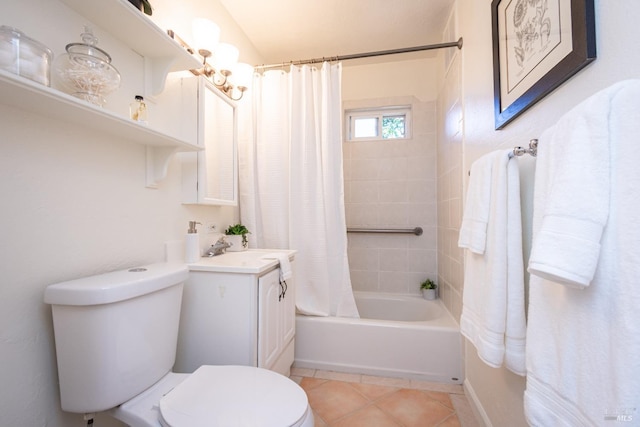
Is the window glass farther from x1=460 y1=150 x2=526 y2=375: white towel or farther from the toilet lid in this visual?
the toilet lid

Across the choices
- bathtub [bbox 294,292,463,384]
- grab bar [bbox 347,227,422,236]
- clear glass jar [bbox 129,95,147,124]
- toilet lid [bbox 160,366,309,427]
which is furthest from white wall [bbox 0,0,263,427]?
grab bar [bbox 347,227,422,236]

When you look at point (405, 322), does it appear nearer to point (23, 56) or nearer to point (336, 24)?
point (23, 56)

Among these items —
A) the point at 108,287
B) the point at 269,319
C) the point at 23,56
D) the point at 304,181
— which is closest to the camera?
the point at 23,56

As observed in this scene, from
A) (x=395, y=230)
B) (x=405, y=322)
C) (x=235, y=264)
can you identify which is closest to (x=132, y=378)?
(x=235, y=264)

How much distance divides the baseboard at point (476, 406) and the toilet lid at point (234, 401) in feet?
3.26

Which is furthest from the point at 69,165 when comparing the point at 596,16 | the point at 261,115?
the point at 596,16

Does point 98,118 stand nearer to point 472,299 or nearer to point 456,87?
point 472,299

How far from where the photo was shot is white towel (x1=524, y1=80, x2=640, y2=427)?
443 mm

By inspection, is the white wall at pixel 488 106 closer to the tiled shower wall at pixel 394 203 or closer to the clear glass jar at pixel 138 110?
the tiled shower wall at pixel 394 203

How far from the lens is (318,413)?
1.40 meters

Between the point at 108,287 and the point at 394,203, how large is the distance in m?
2.18

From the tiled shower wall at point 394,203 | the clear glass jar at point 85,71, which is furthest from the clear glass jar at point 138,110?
the tiled shower wall at point 394,203

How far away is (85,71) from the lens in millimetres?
794

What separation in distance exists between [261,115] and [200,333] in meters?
1.46
